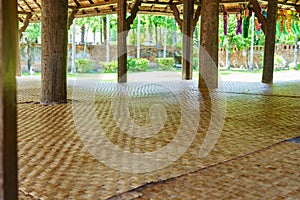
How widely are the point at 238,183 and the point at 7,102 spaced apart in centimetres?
108

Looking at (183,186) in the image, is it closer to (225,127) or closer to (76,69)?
(225,127)

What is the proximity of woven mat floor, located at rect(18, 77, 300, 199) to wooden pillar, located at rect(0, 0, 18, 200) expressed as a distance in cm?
60

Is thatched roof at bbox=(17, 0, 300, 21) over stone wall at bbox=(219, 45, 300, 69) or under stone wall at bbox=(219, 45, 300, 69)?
over

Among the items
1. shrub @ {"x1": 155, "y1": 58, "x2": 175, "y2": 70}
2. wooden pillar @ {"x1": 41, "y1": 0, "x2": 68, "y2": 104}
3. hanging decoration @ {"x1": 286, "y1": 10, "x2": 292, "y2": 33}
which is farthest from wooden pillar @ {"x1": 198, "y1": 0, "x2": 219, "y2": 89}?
shrub @ {"x1": 155, "y1": 58, "x2": 175, "y2": 70}

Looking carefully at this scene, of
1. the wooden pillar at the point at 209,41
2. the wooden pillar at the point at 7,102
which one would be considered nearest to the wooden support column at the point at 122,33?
the wooden pillar at the point at 209,41

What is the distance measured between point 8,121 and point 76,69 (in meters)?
15.7

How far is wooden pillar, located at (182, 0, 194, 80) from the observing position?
743 cm

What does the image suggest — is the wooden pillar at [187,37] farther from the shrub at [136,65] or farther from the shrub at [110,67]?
the shrub at [136,65]

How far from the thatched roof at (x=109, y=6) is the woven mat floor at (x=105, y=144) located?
531 centimetres

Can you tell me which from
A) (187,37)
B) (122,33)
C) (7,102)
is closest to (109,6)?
(122,33)

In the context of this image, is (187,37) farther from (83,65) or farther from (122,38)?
(83,65)

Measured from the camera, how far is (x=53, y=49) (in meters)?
3.86

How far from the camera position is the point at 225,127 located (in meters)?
2.70

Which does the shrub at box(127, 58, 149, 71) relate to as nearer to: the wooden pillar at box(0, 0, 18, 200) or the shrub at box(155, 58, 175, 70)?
the shrub at box(155, 58, 175, 70)
